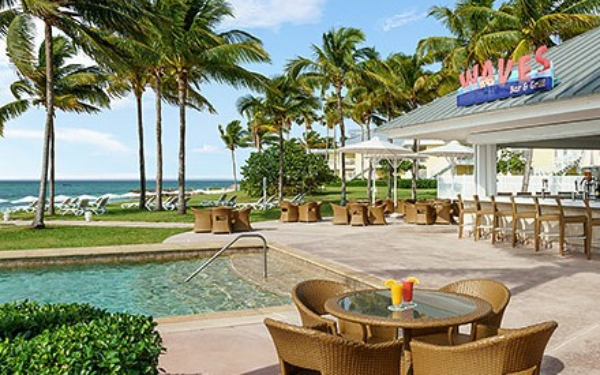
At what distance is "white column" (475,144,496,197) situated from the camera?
12875 mm

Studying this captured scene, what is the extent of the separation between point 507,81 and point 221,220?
813cm

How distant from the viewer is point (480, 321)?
3689 mm

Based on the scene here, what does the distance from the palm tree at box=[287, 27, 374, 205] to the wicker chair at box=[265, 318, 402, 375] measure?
21605mm

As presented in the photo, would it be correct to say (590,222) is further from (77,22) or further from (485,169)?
(77,22)

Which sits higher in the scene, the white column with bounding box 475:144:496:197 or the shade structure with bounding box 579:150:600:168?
the shade structure with bounding box 579:150:600:168

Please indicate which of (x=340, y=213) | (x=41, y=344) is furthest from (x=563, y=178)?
(x=41, y=344)

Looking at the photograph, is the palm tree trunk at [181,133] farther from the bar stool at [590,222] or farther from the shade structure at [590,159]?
the shade structure at [590,159]

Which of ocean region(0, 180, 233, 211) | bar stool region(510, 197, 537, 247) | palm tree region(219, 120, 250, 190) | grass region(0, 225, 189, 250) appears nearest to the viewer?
bar stool region(510, 197, 537, 247)

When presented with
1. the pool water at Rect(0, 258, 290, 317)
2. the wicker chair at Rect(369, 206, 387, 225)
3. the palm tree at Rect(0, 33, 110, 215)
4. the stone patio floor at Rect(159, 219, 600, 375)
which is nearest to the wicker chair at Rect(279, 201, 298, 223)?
the wicker chair at Rect(369, 206, 387, 225)

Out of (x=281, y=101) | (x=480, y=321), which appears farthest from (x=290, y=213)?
(x=480, y=321)

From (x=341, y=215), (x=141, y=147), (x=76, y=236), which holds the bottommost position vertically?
(x=76, y=236)

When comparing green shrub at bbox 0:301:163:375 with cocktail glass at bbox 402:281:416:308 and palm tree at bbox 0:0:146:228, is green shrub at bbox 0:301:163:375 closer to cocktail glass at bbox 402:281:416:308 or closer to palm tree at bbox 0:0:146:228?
cocktail glass at bbox 402:281:416:308

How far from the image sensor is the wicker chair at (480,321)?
12.3ft

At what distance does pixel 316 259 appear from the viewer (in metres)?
9.87
